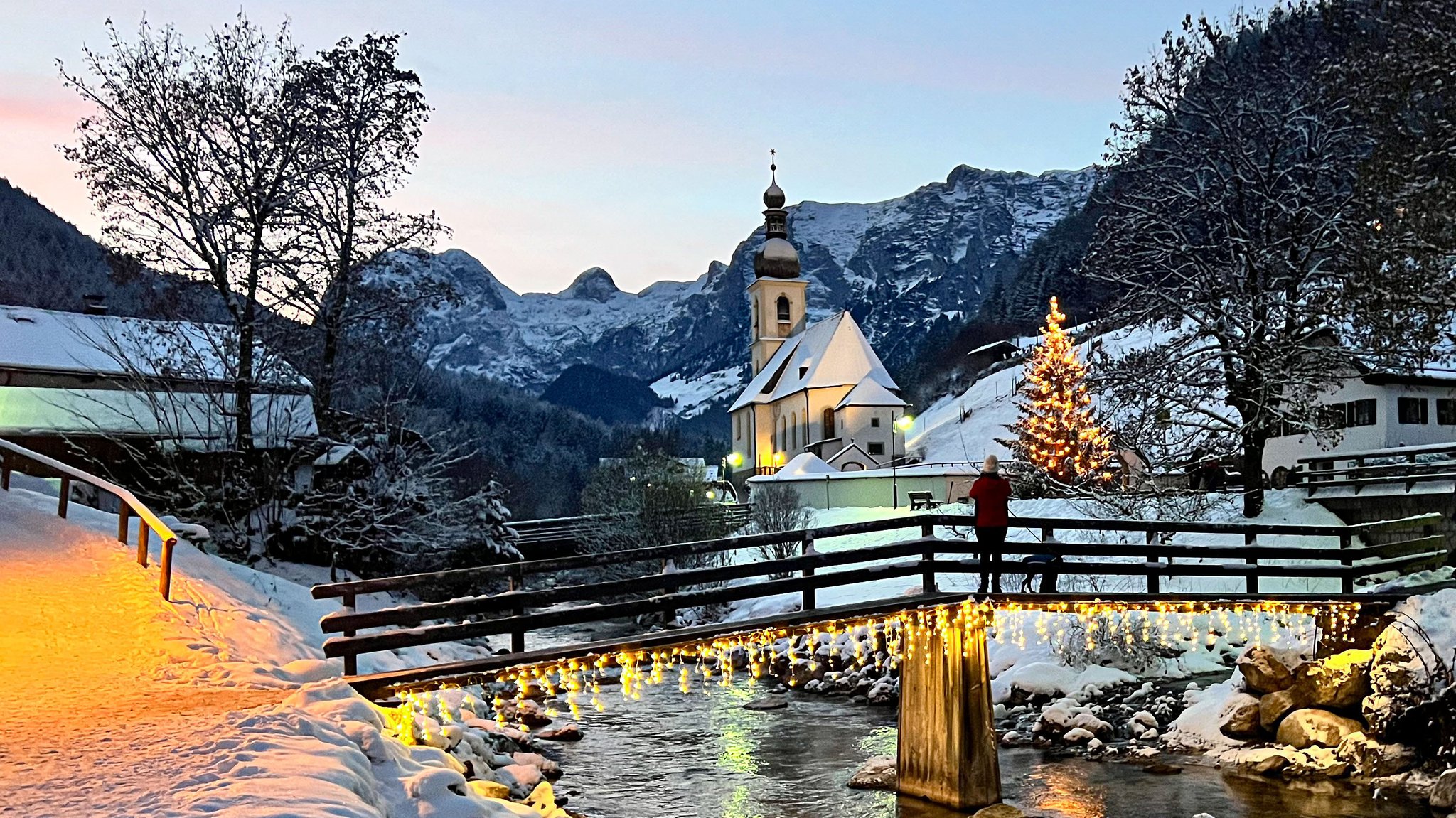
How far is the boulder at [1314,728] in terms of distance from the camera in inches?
628

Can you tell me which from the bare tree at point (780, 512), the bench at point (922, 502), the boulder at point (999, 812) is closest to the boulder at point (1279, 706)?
the boulder at point (999, 812)

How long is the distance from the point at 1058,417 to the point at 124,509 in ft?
117

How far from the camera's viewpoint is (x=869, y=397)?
71.8m

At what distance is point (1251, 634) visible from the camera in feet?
76.6

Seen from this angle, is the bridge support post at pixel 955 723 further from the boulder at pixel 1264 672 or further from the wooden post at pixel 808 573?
the boulder at pixel 1264 672

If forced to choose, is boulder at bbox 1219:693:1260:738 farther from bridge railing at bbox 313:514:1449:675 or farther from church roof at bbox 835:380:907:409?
church roof at bbox 835:380:907:409

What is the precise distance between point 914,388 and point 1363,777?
4571 inches

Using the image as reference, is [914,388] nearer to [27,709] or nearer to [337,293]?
[337,293]

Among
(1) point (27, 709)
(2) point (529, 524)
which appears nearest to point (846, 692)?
(1) point (27, 709)

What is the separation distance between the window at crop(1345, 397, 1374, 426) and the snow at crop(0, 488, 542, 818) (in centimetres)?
3623

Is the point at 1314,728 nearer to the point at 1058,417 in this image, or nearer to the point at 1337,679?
the point at 1337,679

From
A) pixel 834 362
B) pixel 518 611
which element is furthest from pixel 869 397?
pixel 518 611

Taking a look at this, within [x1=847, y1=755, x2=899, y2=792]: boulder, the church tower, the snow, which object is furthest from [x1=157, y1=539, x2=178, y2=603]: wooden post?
the church tower

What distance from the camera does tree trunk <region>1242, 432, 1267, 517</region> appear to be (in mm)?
29125
